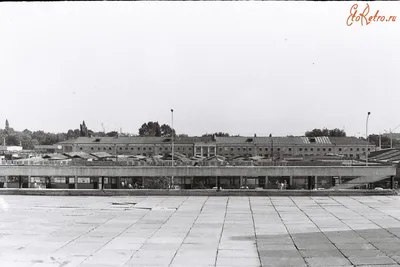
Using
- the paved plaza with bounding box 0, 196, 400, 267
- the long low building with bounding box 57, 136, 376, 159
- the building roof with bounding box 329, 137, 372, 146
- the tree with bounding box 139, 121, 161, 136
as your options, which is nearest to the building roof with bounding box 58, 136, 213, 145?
the long low building with bounding box 57, 136, 376, 159

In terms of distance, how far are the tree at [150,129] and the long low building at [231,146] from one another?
42.6 meters

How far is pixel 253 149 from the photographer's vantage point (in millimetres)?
130750

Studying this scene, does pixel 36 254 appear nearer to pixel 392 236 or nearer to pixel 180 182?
pixel 392 236

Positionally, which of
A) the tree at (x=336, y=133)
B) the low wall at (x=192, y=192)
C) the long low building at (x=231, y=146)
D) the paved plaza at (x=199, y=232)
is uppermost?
the tree at (x=336, y=133)

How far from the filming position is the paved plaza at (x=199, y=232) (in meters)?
13.4


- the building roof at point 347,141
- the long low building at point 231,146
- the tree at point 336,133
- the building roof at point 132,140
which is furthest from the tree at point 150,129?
the building roof at point 347,141

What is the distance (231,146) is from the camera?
133 metres

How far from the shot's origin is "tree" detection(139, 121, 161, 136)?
589 ft

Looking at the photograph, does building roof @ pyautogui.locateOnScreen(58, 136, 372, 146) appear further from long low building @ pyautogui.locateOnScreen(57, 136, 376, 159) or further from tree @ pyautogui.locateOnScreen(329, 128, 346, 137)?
tree @ pyautogui.locateOnScreen(329, 128, 346, 137)

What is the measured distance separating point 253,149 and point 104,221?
371 ft

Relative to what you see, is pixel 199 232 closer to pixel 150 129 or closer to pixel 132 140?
pixel 132 140

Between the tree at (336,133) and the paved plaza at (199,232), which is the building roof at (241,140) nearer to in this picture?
the tree at (336,133)

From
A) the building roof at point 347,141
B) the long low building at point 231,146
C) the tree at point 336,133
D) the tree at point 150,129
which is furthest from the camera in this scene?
the tree at point 336,133

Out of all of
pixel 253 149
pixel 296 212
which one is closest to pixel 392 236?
pixel 296 212
